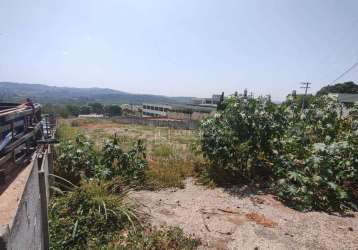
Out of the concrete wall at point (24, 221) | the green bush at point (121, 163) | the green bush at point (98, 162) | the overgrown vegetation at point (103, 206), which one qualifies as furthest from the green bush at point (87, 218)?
the green bush at point (121, 163)

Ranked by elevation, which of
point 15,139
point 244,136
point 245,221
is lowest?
point 245,221

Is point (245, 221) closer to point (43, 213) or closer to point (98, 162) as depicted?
point (43, 213)

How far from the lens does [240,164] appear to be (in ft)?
17.4

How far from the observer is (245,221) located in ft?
11.7

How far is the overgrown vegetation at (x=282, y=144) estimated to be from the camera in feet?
13.9

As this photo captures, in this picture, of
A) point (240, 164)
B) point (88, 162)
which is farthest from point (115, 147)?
point (240, 164)

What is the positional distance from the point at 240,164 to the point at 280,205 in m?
1.33

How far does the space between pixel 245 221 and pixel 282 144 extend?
2111mm

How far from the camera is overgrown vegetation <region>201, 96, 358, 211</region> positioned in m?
4.23

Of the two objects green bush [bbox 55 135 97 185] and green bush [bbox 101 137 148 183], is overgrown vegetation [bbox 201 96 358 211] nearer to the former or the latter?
green bush [bbox 101 137 148 183]

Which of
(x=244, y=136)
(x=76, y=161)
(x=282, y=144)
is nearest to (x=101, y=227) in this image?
(x=76, y=161)

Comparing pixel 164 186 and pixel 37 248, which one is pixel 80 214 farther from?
pixel 164 186

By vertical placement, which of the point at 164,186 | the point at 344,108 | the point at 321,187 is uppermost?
the point at 344,108

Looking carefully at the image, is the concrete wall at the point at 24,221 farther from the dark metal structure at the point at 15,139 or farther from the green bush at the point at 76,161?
the green bush at the point at 76,161
